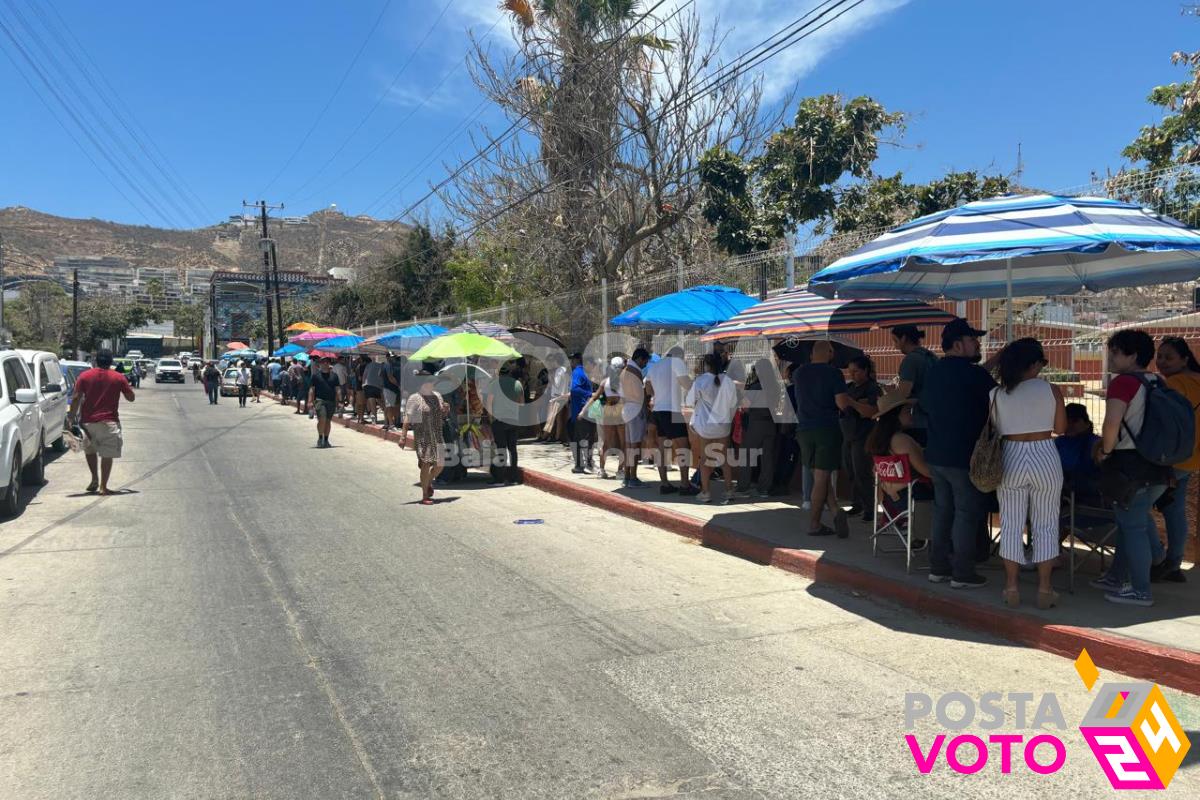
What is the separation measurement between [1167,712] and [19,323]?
8687cm

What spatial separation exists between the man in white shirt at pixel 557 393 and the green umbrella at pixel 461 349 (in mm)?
3906

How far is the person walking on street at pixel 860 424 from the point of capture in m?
8.05

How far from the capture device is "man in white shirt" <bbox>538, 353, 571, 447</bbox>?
16.6 metres

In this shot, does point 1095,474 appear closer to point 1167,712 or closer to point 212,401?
point 1167,712

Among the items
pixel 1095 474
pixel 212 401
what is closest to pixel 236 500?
pixel 1095 474

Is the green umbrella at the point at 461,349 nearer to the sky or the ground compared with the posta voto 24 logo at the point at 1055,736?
nearer to the sky

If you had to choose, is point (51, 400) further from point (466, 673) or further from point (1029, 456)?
point (1029, 456)

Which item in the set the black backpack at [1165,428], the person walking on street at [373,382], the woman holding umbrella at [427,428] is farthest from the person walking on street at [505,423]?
the person walking on street at [373,382]

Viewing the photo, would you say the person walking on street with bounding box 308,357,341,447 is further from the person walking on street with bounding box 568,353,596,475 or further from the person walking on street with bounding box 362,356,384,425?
the person walking on street with bounding box 568,353,596,475

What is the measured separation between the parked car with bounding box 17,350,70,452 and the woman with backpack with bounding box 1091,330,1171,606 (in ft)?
41.1

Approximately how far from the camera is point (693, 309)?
11.0m

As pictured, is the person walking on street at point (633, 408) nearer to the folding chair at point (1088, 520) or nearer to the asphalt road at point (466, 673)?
the asphalt road at point (466, 673)

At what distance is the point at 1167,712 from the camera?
4.49 meters

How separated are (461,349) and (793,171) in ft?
34.3
